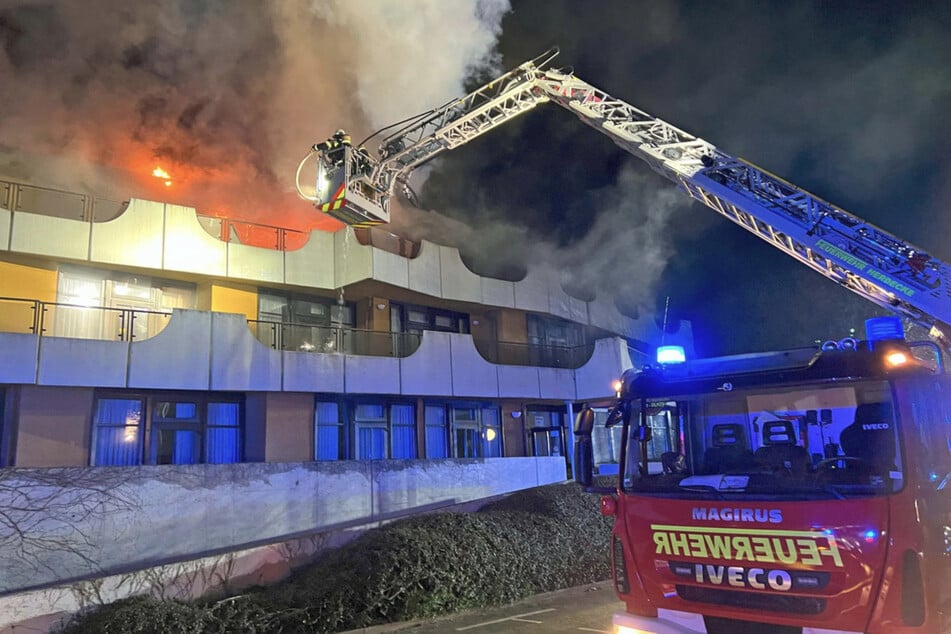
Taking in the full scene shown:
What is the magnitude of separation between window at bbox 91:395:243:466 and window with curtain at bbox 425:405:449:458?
17.9ft

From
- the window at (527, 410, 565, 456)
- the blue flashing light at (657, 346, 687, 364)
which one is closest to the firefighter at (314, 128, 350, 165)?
the blue flashing light at (657, 346, 687, 364)

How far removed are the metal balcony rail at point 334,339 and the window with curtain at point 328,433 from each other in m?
1.55

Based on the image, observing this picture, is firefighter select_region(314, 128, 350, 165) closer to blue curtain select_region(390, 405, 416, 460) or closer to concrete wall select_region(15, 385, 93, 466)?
concrete wall select_region(15, 385, 93, 466)

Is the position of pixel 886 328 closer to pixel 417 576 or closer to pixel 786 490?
pixel 786 490

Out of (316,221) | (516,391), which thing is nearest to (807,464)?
(516,391)

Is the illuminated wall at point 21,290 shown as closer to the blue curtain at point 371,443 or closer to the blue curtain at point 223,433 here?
the blue curtain at point 223,433

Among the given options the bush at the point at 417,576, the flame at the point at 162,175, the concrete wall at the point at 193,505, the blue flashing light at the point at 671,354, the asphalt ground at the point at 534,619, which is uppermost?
the flame at the point at 162,175

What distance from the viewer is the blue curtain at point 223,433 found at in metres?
15.5

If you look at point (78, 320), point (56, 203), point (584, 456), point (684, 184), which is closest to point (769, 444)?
point (584, 456)

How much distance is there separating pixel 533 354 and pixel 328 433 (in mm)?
7659

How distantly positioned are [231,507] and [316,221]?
34.3ft

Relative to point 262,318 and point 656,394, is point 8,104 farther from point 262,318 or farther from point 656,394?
point 656,394

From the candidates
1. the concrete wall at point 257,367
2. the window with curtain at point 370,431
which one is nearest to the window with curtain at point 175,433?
the concrete wall at point 257,367

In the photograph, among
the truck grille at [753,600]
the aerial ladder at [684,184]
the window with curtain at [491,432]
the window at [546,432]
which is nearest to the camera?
the truck grille at [753,600]
